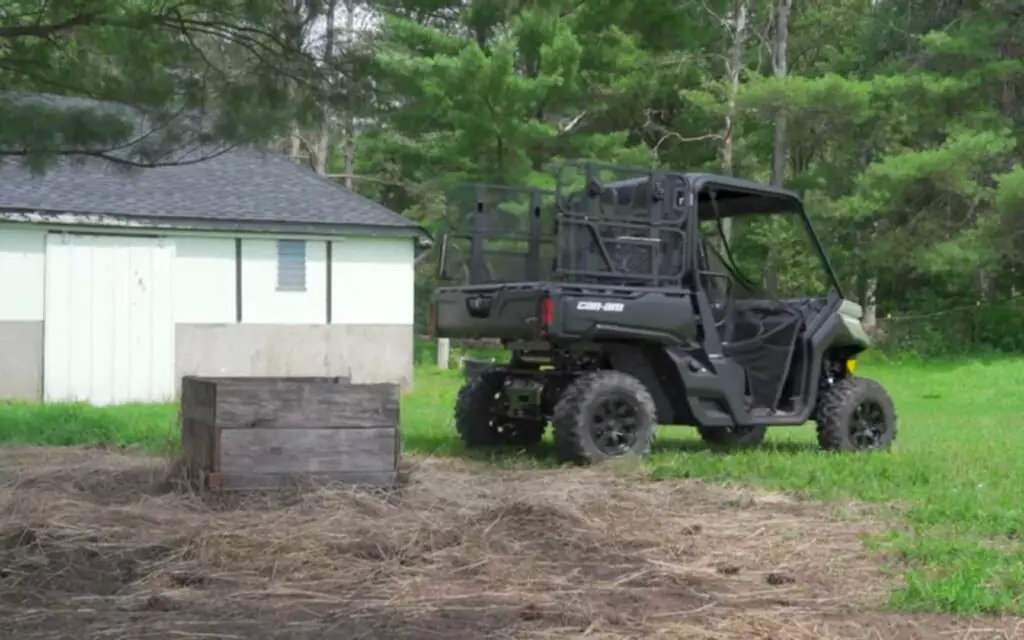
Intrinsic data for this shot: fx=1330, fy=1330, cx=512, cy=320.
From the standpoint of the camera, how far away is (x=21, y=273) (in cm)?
1703

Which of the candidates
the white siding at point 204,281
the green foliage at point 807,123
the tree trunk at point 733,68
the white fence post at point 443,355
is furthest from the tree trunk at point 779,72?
the white siding at point 204,281

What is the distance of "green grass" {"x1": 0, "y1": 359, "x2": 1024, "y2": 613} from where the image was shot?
5.90 m

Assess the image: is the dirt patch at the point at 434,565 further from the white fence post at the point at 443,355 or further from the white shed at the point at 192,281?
the white fence post at the point at 443,355

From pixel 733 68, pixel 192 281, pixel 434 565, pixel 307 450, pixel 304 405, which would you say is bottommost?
pixel 434 565

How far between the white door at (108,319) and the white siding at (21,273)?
0.38ft

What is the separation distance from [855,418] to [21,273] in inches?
433

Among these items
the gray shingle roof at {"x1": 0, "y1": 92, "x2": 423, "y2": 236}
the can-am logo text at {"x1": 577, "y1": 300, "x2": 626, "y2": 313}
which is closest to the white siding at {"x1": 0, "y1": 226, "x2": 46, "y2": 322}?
the gray shingle roof at {"x1": 0, "y1": 92, "x2": 423, "y2": 236}

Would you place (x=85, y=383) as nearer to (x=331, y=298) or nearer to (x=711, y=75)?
(x=331, y=298)

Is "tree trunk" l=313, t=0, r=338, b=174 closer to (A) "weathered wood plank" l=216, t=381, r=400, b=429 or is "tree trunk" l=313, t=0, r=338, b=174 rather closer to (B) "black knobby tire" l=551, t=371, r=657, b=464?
(A) "weathered wood plank" l=216, t=381, r=400, b=429

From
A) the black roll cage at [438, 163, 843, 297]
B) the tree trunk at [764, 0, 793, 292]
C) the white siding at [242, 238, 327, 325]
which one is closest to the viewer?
the black roll cage at [438, 163, 843, 297]

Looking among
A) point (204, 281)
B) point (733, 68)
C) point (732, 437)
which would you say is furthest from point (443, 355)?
point (732, 437)

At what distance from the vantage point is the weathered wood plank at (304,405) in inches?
287

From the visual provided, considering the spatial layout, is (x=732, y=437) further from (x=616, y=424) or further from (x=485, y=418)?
(x=485, y=418)

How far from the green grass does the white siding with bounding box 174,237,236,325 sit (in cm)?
274
